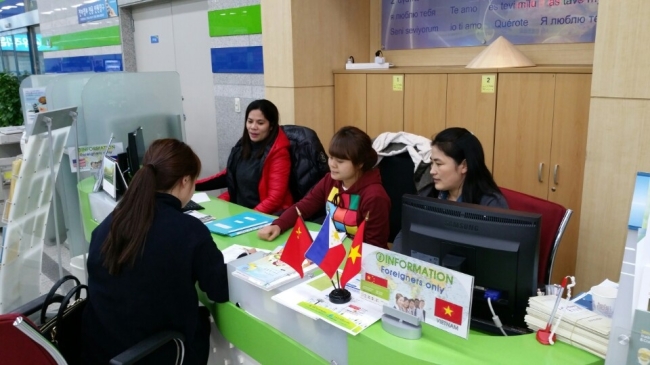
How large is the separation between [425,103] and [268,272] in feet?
6.54

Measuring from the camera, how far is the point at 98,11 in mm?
6289

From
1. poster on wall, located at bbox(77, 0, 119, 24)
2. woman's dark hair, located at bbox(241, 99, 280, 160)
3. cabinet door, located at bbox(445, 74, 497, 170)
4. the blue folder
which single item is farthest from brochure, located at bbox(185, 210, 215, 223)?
poster on wall, located at bbox(77, 0, 119, 24)

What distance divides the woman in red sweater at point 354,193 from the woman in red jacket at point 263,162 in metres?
0.57

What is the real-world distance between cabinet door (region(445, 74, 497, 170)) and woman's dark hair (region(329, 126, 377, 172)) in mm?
1052

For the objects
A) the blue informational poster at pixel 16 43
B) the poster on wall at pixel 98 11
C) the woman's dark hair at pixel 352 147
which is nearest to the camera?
the woman's dark hair at pixel 352 147

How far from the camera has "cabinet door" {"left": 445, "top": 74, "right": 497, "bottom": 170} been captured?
300cm

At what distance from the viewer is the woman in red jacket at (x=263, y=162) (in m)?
2.89

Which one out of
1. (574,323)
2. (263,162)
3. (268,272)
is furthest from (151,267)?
(263,162)

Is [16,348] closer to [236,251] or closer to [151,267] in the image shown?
[151,267]

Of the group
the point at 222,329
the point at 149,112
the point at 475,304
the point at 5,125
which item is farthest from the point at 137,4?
the point at 475,304

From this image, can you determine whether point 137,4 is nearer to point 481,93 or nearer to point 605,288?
point 481,93

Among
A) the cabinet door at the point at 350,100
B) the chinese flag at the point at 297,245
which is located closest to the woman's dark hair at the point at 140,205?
the chinese flag at the point at 297,245

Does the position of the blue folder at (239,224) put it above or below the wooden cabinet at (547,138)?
below

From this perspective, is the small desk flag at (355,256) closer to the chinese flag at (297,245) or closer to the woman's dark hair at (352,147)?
the chinese flag at (297,245)
